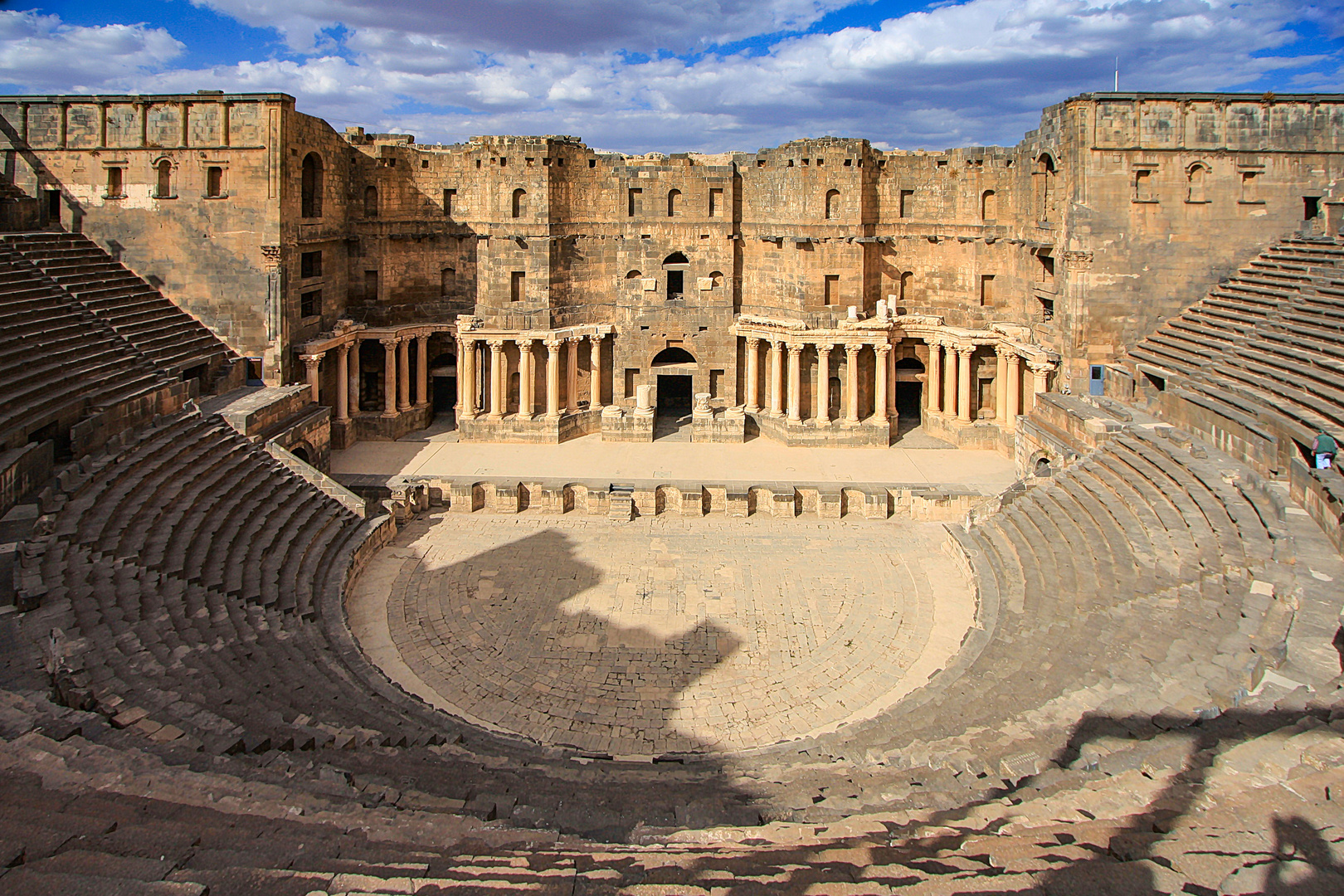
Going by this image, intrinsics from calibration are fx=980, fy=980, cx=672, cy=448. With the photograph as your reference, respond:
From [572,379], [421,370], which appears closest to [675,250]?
[572,379]

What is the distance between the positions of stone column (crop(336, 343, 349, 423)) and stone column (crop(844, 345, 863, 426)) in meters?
16.8

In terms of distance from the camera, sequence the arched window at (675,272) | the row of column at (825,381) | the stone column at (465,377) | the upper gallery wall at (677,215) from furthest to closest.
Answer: the arched window at (675,272) < the stone column at (465,377) < the row of column at (825,381) < the upper gallery wall at (677,215)

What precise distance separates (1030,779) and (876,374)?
Result: 23.3m

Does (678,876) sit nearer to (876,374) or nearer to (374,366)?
(876,374)

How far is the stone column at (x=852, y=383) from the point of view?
1315 inches

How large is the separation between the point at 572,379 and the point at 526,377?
1.88 meters

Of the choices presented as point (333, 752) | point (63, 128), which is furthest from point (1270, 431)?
point (63, 128)

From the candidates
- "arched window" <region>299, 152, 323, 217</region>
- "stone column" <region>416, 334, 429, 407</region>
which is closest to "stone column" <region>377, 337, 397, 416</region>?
"stone column" <region>416, 334, 429, 407</region>

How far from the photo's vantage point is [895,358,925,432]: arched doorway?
35438mm

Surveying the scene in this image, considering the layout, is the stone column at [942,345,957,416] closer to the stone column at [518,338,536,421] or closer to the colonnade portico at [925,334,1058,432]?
the colonnade portico at [925,334,1058,432]

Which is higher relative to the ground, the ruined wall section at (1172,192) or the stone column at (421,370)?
the ruined wall section at (1172,192)

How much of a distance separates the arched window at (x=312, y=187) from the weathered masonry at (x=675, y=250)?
8 centimetres

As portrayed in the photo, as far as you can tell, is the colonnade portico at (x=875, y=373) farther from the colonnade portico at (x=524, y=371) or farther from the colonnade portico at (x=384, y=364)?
the colonnade portico at (x=384, y=364)

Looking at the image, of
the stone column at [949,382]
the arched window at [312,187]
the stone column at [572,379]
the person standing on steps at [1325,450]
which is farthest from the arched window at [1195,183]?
the arched window at [312,187]
